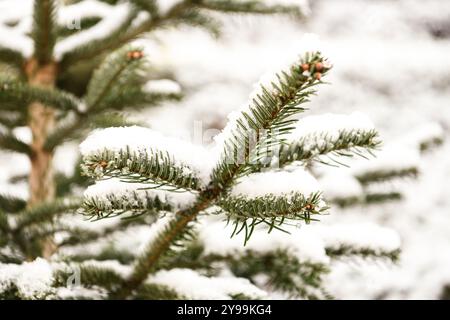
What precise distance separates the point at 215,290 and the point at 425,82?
3662mm

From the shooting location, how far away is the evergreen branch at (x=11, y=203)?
1.47 m

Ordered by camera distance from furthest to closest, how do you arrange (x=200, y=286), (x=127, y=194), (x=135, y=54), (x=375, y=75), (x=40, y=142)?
1. (x=375, y=75)
2. (x=40, y=142)
3. (x=135, y=54)
4. (x=200, y=286)
5. (x=127, y=194)

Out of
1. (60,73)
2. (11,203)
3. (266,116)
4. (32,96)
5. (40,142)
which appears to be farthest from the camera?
(60,73)

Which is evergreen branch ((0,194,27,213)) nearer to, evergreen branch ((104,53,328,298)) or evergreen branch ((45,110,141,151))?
evergreen branch ((45,110,141,151))

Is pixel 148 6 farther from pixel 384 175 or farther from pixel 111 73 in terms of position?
pixel 384 175

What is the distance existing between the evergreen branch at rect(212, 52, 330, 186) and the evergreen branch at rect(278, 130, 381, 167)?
0.04 metres

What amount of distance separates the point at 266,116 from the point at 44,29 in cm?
103

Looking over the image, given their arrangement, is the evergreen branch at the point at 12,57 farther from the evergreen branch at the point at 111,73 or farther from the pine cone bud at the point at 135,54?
the pine cone bud at the point at 135,54

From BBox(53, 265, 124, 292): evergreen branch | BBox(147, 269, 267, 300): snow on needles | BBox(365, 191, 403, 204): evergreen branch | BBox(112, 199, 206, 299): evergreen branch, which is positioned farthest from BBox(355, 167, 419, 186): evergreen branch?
BBox(53, 265, 124, 292): evergreen branch

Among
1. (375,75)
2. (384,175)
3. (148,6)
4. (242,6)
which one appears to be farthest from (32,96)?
(375,75)

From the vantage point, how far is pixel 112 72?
1.22 meters

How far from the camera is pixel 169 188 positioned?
824 mm

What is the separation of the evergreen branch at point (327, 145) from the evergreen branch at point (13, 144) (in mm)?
1037
